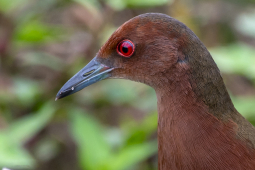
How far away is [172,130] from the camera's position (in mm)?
1579

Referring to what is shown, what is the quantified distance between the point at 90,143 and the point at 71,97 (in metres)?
0.60

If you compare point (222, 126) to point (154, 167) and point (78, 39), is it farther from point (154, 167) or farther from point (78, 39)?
point (78, 39)

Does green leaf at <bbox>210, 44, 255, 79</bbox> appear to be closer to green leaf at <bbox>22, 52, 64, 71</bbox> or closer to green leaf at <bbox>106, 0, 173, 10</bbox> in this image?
green leaf at <bbox>106, 0, 173, 10</bbox>

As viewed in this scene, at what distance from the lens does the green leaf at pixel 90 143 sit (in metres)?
2.09

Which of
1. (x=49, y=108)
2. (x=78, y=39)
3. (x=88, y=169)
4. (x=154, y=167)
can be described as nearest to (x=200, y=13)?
(x=78, y=39)

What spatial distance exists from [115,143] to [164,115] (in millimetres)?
1012

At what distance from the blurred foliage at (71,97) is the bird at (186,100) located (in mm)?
529

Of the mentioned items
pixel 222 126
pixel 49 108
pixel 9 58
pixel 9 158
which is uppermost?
pixel 9 58

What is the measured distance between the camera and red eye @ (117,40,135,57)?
166cm

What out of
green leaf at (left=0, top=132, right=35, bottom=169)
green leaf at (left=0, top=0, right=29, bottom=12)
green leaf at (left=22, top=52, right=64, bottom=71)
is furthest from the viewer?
green leaf at (left=22, top=52, right=64, bottom=71)

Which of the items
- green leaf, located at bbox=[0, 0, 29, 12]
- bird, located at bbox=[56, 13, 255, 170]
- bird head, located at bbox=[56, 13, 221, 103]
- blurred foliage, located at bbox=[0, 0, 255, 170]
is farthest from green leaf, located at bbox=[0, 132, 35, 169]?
green leaf, located at bbox=[0, 0, 29, 12]

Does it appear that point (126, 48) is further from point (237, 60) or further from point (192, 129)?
point (237, 60)

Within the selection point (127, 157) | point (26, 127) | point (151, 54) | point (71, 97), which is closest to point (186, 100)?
point (151, 54)

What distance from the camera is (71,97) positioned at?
269cm
